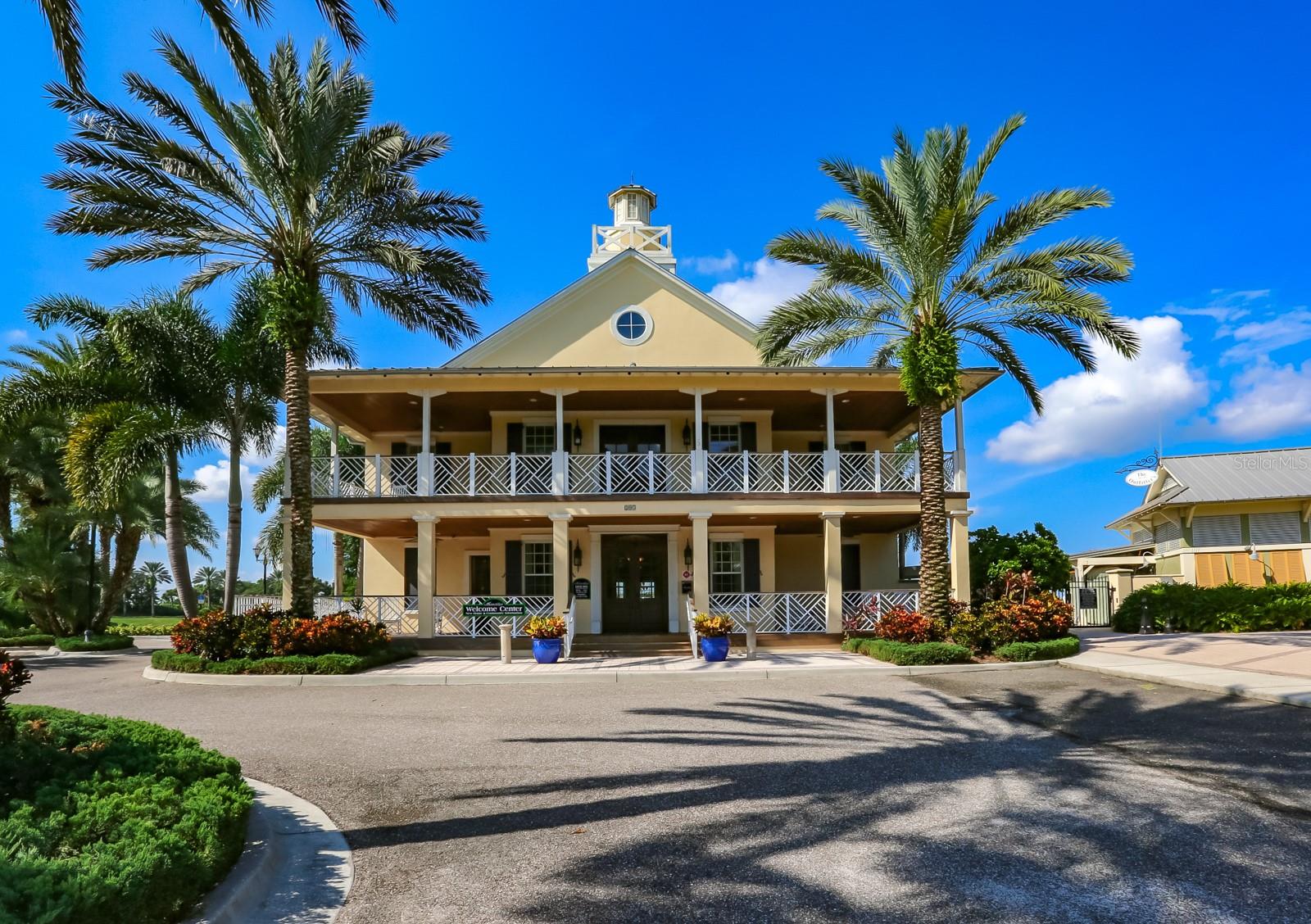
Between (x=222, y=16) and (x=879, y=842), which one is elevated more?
(x=222, y=16)

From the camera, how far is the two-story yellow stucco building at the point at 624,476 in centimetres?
1894

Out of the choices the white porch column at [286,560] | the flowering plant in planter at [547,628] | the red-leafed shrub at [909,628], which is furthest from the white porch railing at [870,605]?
the white porch column at [286,560]

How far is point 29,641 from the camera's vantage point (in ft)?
83.7

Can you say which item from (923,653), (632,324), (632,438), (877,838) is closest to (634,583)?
(632,438)

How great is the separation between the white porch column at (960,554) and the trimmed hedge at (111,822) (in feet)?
52.6

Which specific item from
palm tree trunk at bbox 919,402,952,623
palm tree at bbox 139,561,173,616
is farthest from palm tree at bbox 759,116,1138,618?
palm tree at bbox 139,561,173,616

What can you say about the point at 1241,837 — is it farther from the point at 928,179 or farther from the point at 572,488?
the point at 572,488

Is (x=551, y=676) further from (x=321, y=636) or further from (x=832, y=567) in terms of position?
(x=832, y=567)

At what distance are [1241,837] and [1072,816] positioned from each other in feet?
3.23

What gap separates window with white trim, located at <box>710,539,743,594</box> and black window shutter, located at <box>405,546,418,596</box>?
8024 millimetres

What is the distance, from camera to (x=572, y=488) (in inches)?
785

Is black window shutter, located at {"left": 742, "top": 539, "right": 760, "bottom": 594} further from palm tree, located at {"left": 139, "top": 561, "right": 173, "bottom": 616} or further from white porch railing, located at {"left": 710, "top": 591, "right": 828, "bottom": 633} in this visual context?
palm tree, located at {"left": 139, "top": 561, "right": 173, "bottom": 616}

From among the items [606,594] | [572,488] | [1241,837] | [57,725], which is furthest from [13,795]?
[606,594]

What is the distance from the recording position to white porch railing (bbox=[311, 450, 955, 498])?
19.2m
